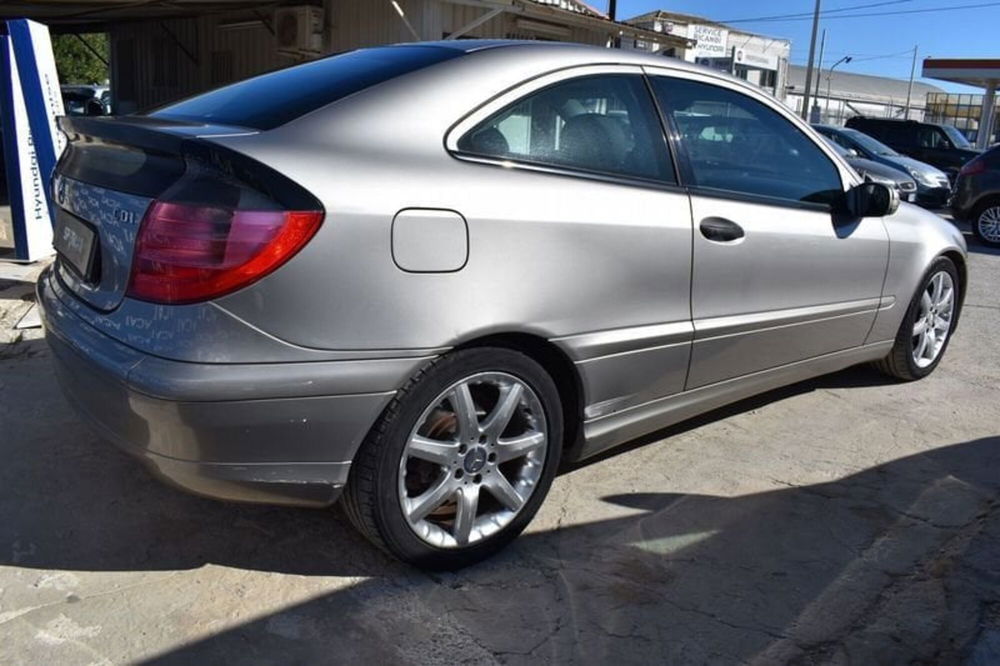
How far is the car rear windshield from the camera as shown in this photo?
2660 millimetres

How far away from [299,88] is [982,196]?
1128cm

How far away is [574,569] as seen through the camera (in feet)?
9.40

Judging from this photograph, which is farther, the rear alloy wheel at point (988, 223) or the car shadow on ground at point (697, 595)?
the rear alloy wheel at point (988, 223)

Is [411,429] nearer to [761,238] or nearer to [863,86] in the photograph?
[761,238]

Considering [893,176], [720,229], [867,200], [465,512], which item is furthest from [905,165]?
[465,512]

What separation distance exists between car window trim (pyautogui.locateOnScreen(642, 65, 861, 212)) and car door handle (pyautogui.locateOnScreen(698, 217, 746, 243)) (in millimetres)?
108

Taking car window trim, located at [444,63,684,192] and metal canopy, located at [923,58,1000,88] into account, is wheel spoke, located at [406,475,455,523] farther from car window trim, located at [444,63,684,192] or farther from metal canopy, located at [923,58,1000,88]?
metal canopy, located at [923,58,1000,88]

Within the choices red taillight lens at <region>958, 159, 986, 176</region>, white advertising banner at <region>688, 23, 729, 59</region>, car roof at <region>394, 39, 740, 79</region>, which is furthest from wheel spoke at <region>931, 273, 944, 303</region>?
white advertising banner at <region>688, 23, 729, 59</region>

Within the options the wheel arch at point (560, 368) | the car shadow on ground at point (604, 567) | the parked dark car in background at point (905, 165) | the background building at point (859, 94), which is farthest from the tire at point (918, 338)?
the background building at point (859, 94)

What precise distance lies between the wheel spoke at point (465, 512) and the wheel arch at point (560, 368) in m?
0.47

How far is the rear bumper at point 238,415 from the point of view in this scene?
225 centimetres

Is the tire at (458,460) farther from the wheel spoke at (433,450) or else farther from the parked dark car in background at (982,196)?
the parked dark car in background at (982,196)

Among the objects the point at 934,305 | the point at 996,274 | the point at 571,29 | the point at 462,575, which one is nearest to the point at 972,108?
the point at 571,29

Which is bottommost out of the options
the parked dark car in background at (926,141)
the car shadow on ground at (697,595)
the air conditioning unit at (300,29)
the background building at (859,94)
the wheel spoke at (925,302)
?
the car shadow on ground at (697,595)
